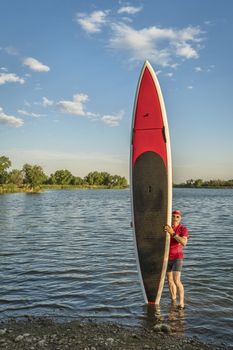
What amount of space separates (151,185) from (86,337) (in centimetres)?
364

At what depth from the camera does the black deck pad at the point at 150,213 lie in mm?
8859

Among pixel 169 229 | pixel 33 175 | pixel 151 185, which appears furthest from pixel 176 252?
pixel 33 175

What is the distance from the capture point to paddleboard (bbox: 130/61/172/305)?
29.1 feet

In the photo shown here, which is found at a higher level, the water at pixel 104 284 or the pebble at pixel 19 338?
the pebble at pixel 19 338

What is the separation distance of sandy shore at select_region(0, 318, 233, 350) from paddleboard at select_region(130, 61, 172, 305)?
182 cm

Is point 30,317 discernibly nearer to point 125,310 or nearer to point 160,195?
point 125,310

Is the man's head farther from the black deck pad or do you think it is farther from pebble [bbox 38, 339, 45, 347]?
pebble [bbox 38, 339, 45, 347]

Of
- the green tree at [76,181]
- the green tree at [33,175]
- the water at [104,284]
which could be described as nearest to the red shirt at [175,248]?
the water at [104,284]

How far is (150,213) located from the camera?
891 centimetres

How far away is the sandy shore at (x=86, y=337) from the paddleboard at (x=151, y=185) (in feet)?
5.98

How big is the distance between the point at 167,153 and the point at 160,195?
97 centimetres

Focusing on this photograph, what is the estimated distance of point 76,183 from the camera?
196250 mm

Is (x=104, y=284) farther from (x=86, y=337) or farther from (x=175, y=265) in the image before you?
(x=86, y=337)

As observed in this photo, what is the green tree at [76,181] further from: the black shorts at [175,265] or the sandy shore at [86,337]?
the sandy shore at [86,337]
